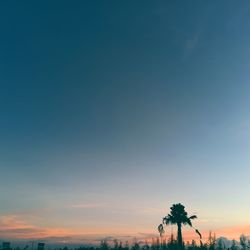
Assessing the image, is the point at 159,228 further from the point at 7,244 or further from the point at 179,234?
the point at 7,244

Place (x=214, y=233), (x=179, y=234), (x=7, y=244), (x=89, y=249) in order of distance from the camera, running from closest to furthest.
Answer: (x=179, y=234)
(x=7, y=244)
(x=89, y=249)
(x=214, y=233)

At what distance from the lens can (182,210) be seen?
52.4 meters

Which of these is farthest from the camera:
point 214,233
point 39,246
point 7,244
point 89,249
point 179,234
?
point 214,233

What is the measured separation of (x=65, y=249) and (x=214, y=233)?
9000 cm

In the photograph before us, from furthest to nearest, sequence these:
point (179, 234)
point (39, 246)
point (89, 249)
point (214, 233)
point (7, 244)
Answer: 1. point (214, 233)
2. point (89, 249)
3. point (7, 244)
4. point (39, 246)
5. point (179, 234)

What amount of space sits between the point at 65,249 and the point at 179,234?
16319 cm

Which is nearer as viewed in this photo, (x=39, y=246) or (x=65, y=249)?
(x=39, y=246)

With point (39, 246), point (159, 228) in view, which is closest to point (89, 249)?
point (39, 246)

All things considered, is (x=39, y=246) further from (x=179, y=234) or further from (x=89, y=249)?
(x=179, y=234)

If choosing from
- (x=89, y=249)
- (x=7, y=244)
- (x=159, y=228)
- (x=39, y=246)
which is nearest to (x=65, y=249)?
(x=89, y=249)

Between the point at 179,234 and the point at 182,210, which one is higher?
the point at 182,210

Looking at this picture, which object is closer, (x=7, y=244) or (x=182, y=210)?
(x=182, y=210)

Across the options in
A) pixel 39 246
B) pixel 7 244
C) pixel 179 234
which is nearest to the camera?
pixel 179 234

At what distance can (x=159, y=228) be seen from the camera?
53.0 meters
